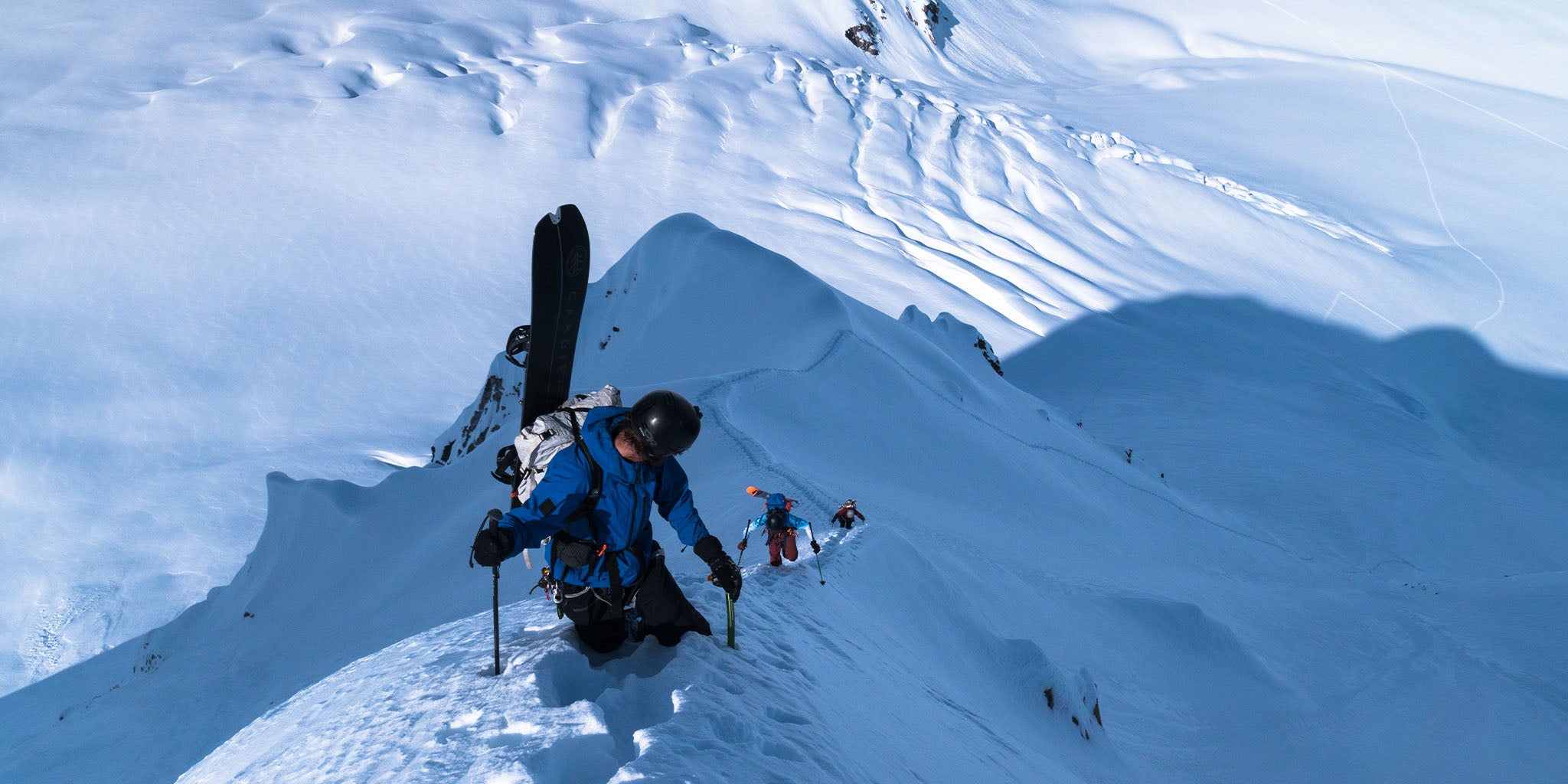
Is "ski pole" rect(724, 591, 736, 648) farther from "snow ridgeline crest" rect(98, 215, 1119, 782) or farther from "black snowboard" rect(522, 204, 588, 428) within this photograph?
"black snowboard" rect(522, 204, 588, 428)

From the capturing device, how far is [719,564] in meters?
4.52

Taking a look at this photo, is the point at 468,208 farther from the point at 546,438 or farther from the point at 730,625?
the point at 730,625

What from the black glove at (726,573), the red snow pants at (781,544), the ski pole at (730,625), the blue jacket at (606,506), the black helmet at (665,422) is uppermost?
the black helmet at (665,422)

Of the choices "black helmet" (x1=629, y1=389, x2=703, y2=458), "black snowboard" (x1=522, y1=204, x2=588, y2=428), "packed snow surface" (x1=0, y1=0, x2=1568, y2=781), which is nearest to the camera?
"black helmet" (x1=629, y1=389, x2=703, y2=458)

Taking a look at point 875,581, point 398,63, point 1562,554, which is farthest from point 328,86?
point 1562,554

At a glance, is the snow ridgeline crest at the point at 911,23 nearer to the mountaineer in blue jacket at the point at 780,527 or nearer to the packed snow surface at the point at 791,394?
the packed snow surface at the point at 791,394

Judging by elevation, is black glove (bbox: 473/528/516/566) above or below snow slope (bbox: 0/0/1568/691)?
above

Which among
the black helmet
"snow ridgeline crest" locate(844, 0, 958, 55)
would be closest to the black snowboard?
the black helmet

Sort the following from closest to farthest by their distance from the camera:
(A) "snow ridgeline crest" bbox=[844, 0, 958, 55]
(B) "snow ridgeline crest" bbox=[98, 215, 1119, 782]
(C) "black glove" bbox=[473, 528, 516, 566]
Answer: (C) "black glove" bbox=[473, 528, 516, 566] → (B) "snow ridgeline crest" bbox=[98, 215, 1119, 782] → (A) "snow ridgeline crest" bbox=[844, 0, 958, 55]

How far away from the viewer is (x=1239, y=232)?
110 ft

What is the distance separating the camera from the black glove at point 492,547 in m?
3.79

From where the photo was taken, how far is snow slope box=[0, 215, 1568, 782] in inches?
165

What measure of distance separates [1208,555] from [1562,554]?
929 centimetres

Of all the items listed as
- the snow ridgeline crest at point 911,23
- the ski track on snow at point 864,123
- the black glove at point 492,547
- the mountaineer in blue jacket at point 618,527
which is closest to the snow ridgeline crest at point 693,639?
the mountaineer in blue jacket at point 618,527
